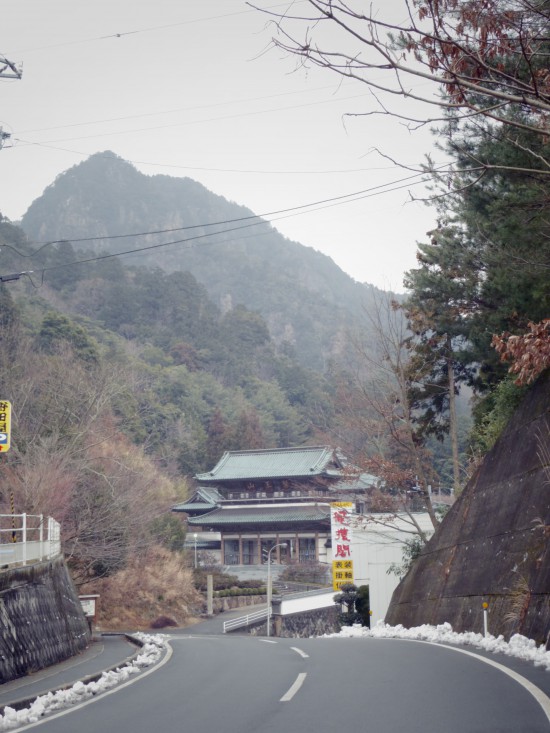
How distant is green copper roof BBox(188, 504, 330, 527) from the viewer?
5969 cm

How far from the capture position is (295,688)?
8.45 meters

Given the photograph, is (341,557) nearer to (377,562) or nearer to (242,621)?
(377,562)

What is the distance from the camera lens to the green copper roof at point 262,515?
59688 mm

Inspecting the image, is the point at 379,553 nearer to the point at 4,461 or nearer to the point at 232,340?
the point at 4,461

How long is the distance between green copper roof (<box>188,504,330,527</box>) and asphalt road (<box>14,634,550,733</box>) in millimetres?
48696

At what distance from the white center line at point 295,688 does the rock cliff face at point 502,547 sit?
3.08 metres

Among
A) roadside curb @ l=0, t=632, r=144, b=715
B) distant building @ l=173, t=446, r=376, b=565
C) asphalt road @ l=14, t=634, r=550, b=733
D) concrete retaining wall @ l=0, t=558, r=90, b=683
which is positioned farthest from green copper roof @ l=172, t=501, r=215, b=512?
asphalt road @ l=14, t=634, r=550, b=733

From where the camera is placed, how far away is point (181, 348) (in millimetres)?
106438

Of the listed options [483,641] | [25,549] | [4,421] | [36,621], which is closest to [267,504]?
[4,421]

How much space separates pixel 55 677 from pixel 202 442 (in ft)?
234

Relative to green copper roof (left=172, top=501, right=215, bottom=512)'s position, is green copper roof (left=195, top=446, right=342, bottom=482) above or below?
above

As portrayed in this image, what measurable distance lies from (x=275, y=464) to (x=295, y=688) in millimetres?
54985

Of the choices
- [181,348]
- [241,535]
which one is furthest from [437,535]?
[181,348]

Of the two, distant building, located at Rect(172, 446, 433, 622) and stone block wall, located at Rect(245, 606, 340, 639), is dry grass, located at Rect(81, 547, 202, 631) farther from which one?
distant building, located at Rect(172, 446, 433, 622)
